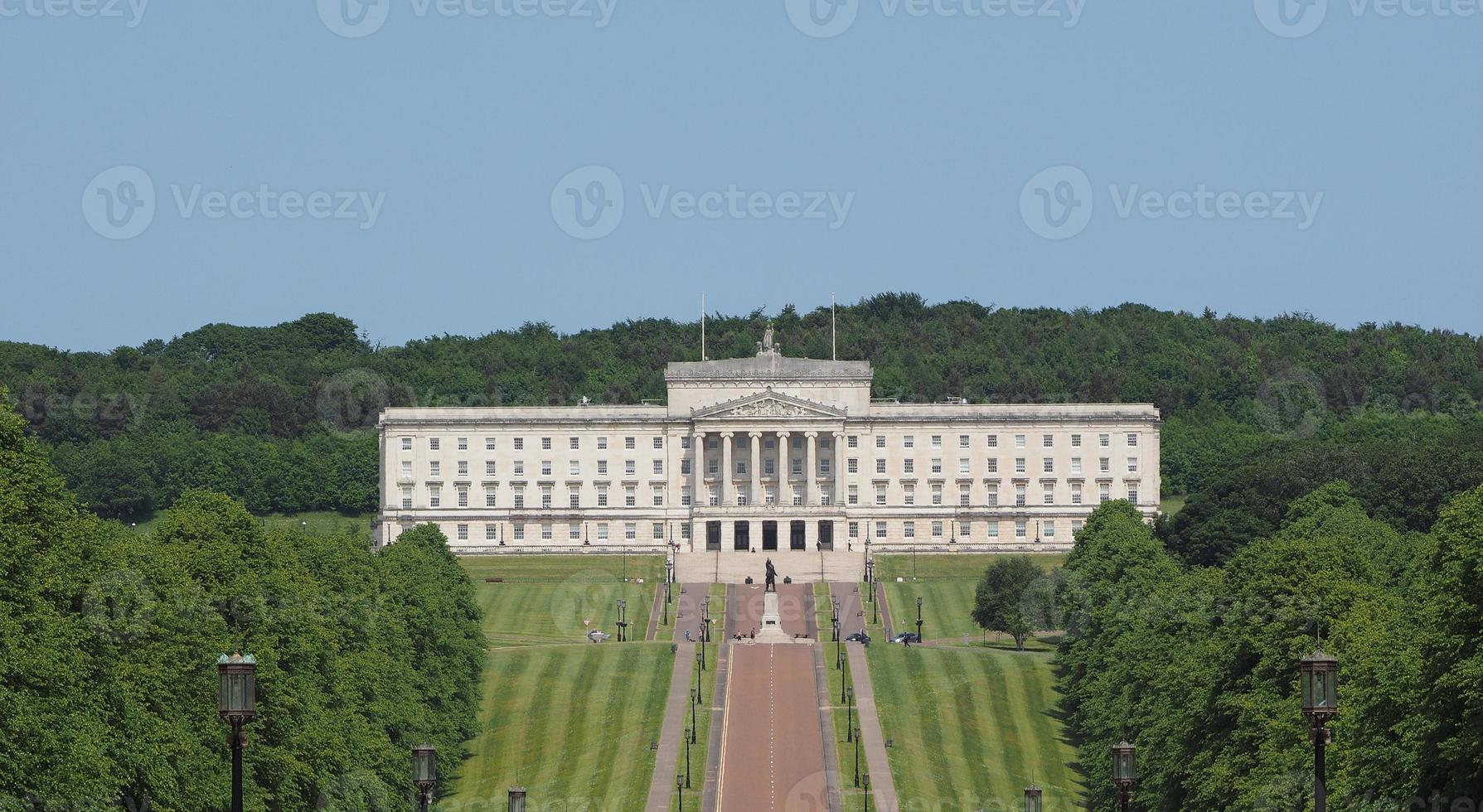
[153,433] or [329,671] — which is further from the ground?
[153,433]

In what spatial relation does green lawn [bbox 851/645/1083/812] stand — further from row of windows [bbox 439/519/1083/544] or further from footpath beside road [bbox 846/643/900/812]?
row of windows [bbox 439/519/1083/544]

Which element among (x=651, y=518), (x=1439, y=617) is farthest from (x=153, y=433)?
(x=1439, y=617)

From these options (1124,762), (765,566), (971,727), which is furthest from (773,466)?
(1124,762)

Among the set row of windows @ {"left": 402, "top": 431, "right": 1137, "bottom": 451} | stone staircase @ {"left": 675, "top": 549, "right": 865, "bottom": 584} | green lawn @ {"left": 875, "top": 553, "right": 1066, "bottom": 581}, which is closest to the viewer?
green lawn @ {"left": 875, "top": 553, "right": 1066, "bottom": 581}

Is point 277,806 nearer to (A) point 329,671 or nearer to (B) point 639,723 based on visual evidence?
(A) point 329,671

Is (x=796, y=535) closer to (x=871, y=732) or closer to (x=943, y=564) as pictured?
(x=943, y=564)

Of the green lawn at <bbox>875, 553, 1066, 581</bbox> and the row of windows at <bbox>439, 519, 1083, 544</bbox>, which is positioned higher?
the row of windows at <bbox>439, 519, 1083, 544</bbox>

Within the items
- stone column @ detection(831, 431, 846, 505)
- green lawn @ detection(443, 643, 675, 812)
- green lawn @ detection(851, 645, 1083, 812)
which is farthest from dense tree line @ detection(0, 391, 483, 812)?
stone column @ detection(831, 431, 846, 505)
